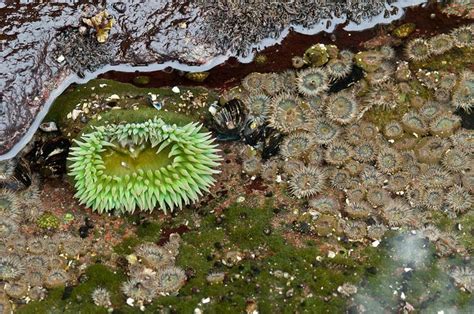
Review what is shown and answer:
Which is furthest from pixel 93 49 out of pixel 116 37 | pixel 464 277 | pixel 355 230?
pixel 464 277

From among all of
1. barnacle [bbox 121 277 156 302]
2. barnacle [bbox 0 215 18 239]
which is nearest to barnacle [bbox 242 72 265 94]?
barnacle [bbox 121 277 156 302]

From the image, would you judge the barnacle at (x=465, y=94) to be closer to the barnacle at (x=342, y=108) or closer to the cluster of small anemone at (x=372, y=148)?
the cluster of small anemone at (x=372, y=148)

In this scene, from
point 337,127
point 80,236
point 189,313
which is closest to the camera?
point 189,313

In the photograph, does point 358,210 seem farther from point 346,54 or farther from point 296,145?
point 346,54

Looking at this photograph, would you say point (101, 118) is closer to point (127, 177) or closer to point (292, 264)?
point (127, 177)

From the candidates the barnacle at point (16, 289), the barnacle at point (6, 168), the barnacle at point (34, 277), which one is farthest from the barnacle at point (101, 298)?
the barnacle at point (6, 168)

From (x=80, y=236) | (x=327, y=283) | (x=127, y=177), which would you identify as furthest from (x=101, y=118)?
(x=327, y=283)
